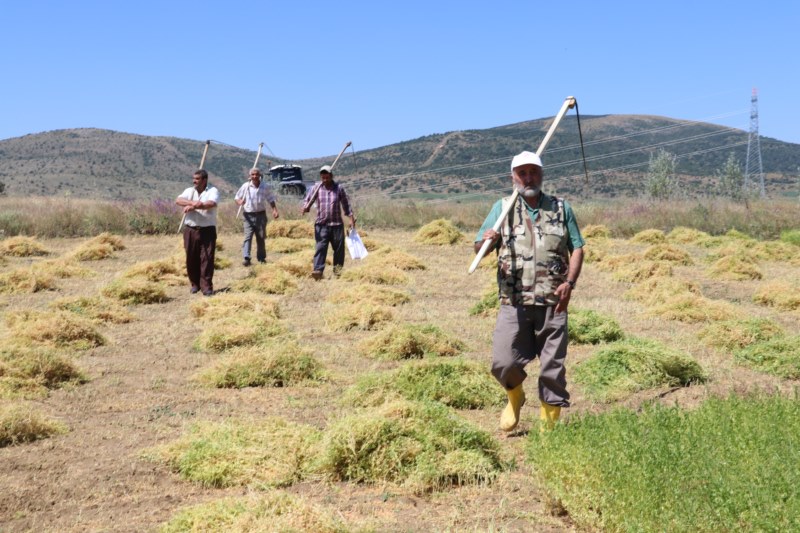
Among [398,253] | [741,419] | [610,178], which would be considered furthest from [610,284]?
[610,178]

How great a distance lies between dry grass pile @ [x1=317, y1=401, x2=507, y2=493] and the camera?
4793 millimetres

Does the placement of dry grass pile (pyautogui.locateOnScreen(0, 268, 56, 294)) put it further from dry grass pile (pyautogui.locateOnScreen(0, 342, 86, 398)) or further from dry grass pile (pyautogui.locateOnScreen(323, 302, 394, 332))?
dry grass pile (pyautogui.locateOnScreen(0, 342, 86, 398))

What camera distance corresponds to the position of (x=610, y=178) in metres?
78.7

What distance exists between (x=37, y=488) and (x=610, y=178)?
76962 millimetres

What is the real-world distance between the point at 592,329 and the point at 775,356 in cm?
180

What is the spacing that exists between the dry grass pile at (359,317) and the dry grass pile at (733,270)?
6654mm

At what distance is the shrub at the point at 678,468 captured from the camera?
3.65 m

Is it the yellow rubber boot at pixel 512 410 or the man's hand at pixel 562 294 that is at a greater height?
the man's hand at pixel 562 294

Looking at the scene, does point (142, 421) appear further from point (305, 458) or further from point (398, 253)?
point (398, 253)

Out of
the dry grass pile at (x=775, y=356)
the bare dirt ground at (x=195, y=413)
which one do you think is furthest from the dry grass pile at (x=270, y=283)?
the dry grass pile at (x=775, y=356)

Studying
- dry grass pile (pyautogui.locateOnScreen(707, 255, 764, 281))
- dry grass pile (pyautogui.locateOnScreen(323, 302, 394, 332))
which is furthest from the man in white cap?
dry grass pile (pyautogui.locateOnScreen(707, 255, 764, 281))

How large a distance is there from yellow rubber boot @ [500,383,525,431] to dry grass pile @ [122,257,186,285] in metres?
8.52

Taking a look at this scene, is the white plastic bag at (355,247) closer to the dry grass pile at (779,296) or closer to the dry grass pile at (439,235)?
the dry grass pile at (779,296)

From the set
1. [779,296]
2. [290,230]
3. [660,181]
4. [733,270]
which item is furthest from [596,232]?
[660,181]
